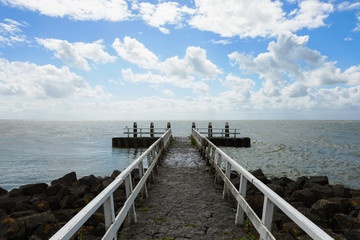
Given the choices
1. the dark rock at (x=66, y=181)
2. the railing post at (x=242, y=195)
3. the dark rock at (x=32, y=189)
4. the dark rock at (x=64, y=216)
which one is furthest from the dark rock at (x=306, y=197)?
the dark rock at (x=32, y=189)

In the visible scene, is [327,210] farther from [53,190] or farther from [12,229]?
Answer: [53,190]

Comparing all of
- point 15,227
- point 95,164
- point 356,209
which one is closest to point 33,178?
point 95,164

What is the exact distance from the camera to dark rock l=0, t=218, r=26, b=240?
5.11 meters

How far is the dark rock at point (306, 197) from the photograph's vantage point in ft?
25.9

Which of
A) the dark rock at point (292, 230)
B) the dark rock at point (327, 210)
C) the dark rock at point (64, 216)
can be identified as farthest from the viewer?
the dark rock at point (327, 210)

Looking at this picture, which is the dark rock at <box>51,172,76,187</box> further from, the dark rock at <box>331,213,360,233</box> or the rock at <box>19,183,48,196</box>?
the dark rock at <box>331,213,360,233</box>

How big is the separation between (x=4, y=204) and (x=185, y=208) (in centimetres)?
690

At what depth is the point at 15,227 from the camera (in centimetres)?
523

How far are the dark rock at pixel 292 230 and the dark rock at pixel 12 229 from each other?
236 inches

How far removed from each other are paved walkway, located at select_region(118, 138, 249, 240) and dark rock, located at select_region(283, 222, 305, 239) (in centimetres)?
111

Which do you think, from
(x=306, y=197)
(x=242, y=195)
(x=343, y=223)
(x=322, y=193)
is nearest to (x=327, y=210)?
(x=343, y=223)

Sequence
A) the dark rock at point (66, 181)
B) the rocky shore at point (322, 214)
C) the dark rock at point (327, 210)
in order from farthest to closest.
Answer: the dark rock at point (66, 181) < the dark rock at point (327, 210) < the rocky shore at point (322, 214)

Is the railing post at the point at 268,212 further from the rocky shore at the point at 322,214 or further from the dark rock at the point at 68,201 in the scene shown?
the dark rock at the point at 68,201

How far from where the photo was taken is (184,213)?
4793mm
